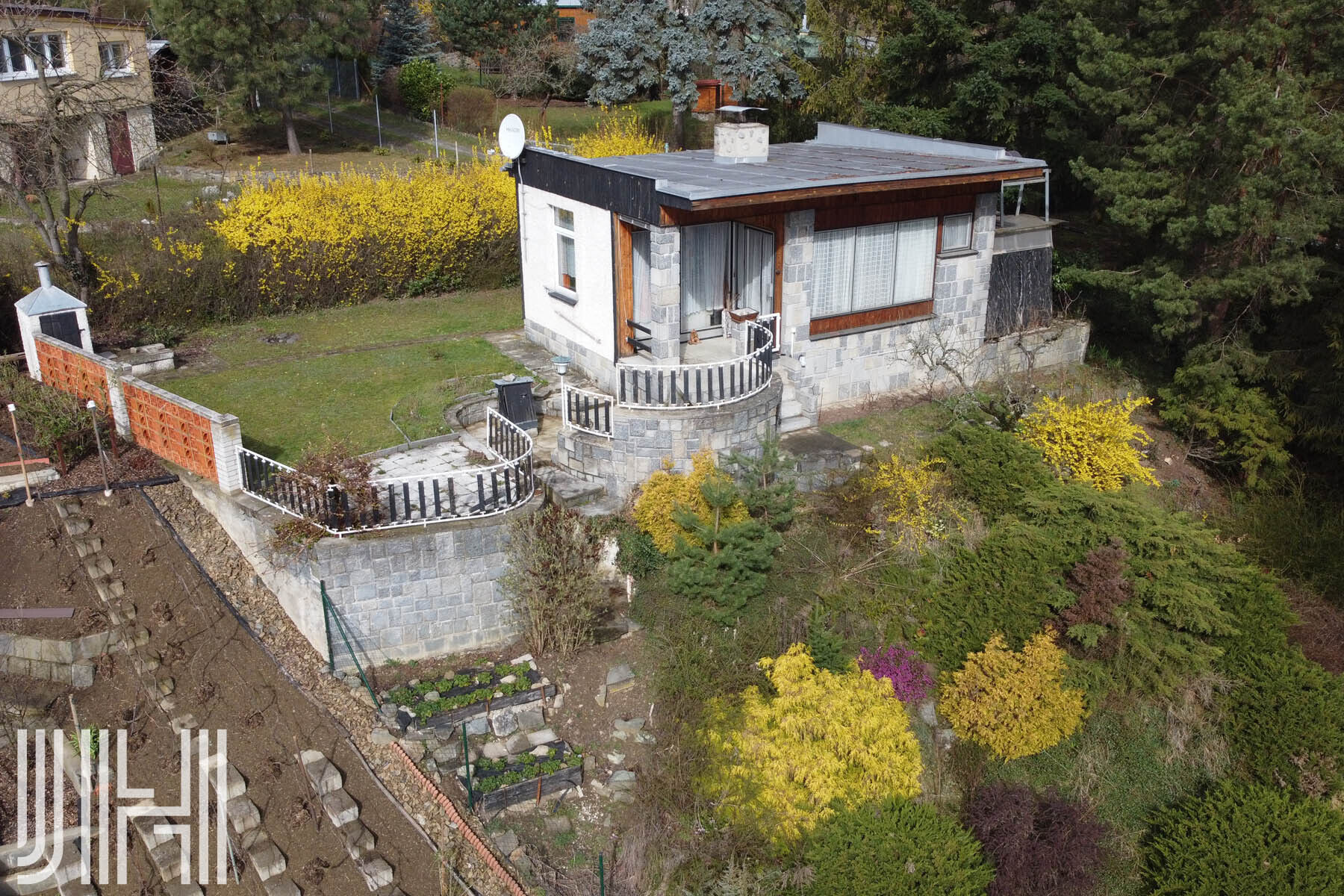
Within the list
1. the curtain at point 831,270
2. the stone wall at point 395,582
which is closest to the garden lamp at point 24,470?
the stone wall at point 395,582

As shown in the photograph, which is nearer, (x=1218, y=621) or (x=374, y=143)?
(x=1218, y=621)

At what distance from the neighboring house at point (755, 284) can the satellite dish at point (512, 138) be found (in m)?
0.18

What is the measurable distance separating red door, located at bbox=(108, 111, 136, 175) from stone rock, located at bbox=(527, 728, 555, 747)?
2452cm

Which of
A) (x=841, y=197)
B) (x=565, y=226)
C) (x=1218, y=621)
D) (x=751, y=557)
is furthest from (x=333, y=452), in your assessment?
(x=1218, y=621)

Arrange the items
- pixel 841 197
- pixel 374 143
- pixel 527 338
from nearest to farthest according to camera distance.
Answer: pixel 841 197 < pixel 527 338 < pixel 374 143

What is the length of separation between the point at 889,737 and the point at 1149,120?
1099cm

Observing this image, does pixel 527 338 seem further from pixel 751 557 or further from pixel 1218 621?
pixel 1218 621

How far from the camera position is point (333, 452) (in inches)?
464

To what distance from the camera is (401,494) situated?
488 inches

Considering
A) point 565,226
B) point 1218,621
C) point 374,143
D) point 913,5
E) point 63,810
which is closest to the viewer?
point 63,810

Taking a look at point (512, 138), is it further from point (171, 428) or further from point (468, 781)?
point (468, 781)

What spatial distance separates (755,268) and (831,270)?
1.09 m

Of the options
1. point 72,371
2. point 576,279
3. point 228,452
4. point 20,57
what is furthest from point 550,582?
point 20,57

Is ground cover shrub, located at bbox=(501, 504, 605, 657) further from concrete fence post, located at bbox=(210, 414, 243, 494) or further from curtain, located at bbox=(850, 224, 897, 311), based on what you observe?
curtain, located at bbox=(850, 224, 897, 311)
